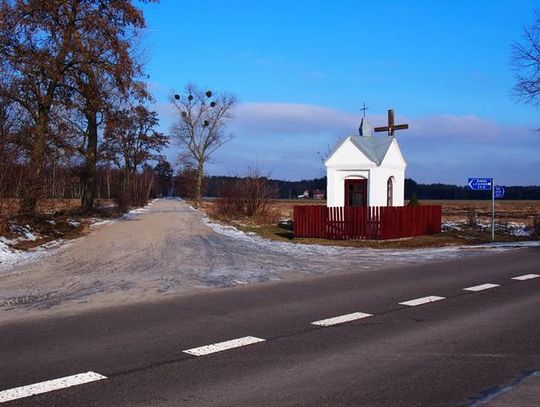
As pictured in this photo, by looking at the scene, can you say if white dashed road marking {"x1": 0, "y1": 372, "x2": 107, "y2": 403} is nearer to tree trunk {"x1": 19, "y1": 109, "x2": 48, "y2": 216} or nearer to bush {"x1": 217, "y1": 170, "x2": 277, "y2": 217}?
tree trunk {"x1": 19, "y1": 109, "x2": 48, "y2": 216}

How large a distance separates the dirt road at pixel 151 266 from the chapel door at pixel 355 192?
190 inches

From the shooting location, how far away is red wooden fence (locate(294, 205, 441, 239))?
2284 centimetres

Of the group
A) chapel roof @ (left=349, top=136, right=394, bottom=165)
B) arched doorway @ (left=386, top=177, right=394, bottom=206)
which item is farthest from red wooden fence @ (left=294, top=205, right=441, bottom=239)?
chapel roof @ (left=349, top=136, right=394, bottom=165)

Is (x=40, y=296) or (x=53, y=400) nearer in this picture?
(x=53, y=400)

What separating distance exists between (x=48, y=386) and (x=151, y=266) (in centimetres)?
918

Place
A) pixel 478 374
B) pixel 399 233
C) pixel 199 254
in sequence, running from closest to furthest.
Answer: pixel 478 374 < pixel 199 254 < pixel 399 233

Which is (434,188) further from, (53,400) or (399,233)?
(53,400)

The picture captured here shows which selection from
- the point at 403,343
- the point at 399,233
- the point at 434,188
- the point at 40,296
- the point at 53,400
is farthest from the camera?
the point at 434,188

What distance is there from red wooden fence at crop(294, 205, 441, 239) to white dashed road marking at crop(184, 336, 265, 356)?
638 inches

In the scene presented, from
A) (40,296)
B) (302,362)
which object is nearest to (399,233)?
(40,296)

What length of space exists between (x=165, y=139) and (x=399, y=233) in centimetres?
5532

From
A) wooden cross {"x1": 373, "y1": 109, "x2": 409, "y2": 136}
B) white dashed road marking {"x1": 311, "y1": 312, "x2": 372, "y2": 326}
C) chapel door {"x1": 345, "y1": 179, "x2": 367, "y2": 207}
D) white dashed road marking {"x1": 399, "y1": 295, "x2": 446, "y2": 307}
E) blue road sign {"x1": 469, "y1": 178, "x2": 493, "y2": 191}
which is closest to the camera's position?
white dashed road marking {"x1": 311, "y1": 312, "x2": 372, "y2": 326}

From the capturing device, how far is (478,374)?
5695 millimetres

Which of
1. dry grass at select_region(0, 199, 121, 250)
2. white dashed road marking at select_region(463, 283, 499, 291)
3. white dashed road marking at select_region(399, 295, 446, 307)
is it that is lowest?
white dashed road marking at select_region(399, 295, 446, 307)
